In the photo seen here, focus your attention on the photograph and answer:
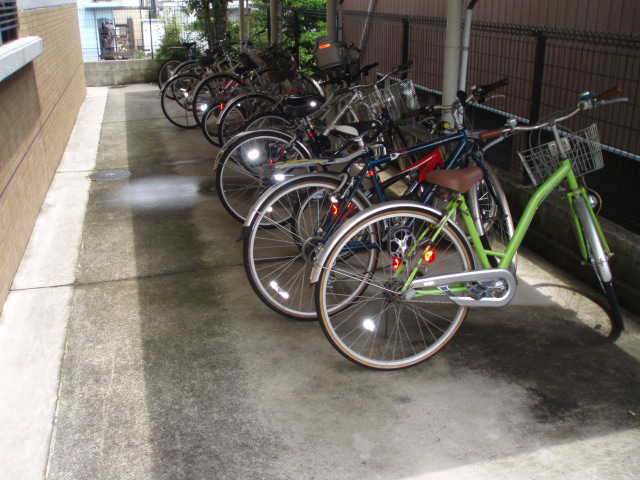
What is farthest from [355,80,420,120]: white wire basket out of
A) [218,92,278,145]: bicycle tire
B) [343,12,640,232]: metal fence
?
[218,92,278,145]: bicycle tire

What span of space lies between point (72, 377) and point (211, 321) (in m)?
0.84

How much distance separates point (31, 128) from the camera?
5.62 meters

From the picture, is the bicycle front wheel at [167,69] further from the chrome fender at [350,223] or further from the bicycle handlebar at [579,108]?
the chrome fender at [350,223]

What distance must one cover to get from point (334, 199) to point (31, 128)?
3457 millimetres

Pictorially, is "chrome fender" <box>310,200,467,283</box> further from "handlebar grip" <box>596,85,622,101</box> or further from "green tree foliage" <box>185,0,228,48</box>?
"green tree foliage" <box>185,0,228,48</box>

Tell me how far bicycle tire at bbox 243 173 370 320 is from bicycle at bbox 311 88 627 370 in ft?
0.88

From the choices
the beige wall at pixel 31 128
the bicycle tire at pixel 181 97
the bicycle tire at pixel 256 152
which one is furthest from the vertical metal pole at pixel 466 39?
the bicycle tire at pixel 181 97

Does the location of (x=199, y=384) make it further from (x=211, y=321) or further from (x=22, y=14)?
(x=22, y=14)

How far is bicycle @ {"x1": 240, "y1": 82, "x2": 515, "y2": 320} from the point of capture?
3459 millimetres

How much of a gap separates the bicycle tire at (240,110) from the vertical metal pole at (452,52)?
1.91 meters

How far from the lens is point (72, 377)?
3.21 meters

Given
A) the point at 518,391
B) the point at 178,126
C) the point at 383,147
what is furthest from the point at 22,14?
the point at 518,391

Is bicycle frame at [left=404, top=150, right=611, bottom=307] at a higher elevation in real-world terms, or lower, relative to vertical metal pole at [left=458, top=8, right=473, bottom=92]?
lower

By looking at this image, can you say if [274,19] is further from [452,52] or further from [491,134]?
[491,134]
